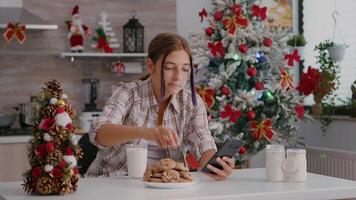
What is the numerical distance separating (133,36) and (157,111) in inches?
97.7

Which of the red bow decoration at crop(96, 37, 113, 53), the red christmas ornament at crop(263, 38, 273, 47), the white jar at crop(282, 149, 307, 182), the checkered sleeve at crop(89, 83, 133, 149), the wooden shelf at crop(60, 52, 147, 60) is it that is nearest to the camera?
the white jar at crop(282, 149, 307, 182)

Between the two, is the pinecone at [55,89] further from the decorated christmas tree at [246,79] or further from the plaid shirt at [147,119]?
the decorated christmas tree at [246,79]

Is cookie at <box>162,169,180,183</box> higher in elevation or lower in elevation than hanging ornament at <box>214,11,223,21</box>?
lower

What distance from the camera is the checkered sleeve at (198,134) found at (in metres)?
2.47

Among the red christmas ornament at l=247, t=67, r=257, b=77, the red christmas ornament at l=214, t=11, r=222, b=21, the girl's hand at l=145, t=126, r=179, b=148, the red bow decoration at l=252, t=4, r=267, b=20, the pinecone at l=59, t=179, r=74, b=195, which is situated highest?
the red bow decoration at l=252, t=4, r=267, b=20

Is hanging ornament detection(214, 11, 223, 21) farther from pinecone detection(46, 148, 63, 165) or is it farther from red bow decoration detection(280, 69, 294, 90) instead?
pinecone detection(46, 148, 63, 165)

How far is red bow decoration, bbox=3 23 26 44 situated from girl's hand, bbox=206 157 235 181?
8.64 feet

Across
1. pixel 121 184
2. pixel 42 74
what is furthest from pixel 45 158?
pixel 42 74

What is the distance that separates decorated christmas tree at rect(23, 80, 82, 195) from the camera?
73.5 inches

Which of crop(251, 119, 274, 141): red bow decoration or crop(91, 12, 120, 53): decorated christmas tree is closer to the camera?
crop(251, 119, 274, 141): red bow decoration

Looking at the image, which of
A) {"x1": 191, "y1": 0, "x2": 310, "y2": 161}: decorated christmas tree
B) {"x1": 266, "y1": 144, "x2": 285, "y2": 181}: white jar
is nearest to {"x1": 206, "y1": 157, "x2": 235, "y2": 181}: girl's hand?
{"x1": 266, "y1": 144, "x2": 285, "y2": 181}: white jar

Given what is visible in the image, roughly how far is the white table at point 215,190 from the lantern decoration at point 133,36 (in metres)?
2.80

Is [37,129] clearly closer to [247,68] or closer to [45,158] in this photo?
[45,158]

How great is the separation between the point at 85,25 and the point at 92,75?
1.29 ft
